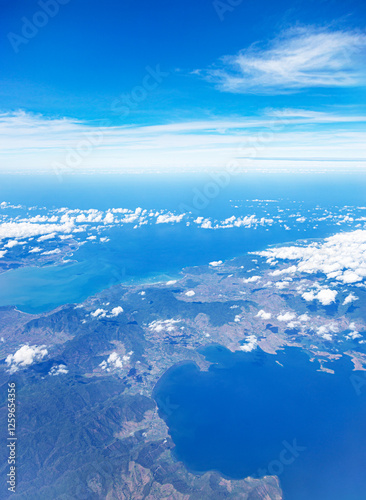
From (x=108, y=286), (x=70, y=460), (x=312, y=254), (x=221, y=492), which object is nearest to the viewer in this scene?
(x=221, y=492)

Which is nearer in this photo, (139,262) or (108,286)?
(108,286)

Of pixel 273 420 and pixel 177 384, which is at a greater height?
pixel 177 384

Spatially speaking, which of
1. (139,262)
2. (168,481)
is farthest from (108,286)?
(168,481)

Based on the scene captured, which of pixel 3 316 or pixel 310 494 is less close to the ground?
pixel 3 316

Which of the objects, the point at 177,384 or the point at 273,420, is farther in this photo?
the point at 177,384

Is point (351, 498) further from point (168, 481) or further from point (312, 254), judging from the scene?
point (312, 254)

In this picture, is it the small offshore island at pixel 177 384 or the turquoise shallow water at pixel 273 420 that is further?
the turquoise shallow water at pixel 273 420

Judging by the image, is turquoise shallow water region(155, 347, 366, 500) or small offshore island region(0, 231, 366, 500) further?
turquoise shallow water region(155, 347, 366, 500)

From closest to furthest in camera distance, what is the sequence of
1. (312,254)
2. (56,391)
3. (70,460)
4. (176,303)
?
(70,460) → (56,391) → (176,303) → (312,254)
